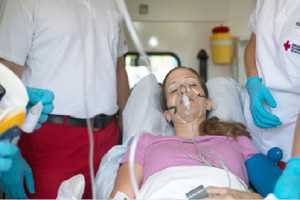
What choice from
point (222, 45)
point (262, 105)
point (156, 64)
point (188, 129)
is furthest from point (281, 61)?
point (156, 64)

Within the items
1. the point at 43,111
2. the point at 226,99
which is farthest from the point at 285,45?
the point at 43,111

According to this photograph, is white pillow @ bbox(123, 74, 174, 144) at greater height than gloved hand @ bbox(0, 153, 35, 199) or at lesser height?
greater

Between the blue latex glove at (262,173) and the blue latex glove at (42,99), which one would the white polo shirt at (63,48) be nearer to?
the blue latex glove at (42,99)

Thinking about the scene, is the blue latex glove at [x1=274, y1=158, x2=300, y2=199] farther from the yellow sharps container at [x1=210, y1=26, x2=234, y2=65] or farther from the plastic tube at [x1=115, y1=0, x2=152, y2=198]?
the yellow sharps container at [x1=210, y1=26, x2=234, y2=65]

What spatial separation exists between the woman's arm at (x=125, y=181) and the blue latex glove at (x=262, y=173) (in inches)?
15.9

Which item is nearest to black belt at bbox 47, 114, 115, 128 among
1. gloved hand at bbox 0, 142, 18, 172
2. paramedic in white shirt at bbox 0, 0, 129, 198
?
paramedic in white shirt at bbox 0, 0, 129, 198

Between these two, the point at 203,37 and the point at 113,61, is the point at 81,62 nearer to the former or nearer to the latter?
the point at 113,61

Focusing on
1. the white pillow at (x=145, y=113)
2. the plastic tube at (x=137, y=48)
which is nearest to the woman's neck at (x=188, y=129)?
the white pillow at (x=145, y=113)

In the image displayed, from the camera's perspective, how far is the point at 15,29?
5.41ft

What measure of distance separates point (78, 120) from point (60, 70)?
0.68 feet

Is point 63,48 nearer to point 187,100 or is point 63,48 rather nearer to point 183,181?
point 187,100

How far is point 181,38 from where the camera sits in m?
3.77

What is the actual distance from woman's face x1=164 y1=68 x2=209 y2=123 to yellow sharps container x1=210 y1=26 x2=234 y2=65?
1698mm

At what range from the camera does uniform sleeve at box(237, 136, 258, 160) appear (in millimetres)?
1779
